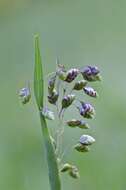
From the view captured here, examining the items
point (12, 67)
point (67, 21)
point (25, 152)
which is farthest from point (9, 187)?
point (67, 21)

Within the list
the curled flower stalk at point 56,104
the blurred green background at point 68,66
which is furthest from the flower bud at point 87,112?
the blurred green background at point 68,66

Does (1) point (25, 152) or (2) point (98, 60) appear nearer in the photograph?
(1) point (25, 152)

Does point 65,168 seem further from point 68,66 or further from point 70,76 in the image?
point 68,66

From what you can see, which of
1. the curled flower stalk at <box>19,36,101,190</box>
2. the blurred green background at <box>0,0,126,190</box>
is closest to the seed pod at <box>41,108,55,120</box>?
the curled flower stalk at <box>19,36,101,190</box>

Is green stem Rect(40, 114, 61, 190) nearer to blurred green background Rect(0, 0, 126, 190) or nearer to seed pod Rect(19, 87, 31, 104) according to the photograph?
seed pod Rect(19, 87, 31, 104)

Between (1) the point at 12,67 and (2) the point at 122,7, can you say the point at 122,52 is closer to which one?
(2) the point at 122,7

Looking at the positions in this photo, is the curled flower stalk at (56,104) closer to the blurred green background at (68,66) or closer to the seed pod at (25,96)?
the seed pod at (25,96)

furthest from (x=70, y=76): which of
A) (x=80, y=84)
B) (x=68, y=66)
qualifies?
(x=68, y=66)

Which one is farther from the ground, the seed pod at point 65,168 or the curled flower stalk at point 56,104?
the curled flower stalk at point 56,104
